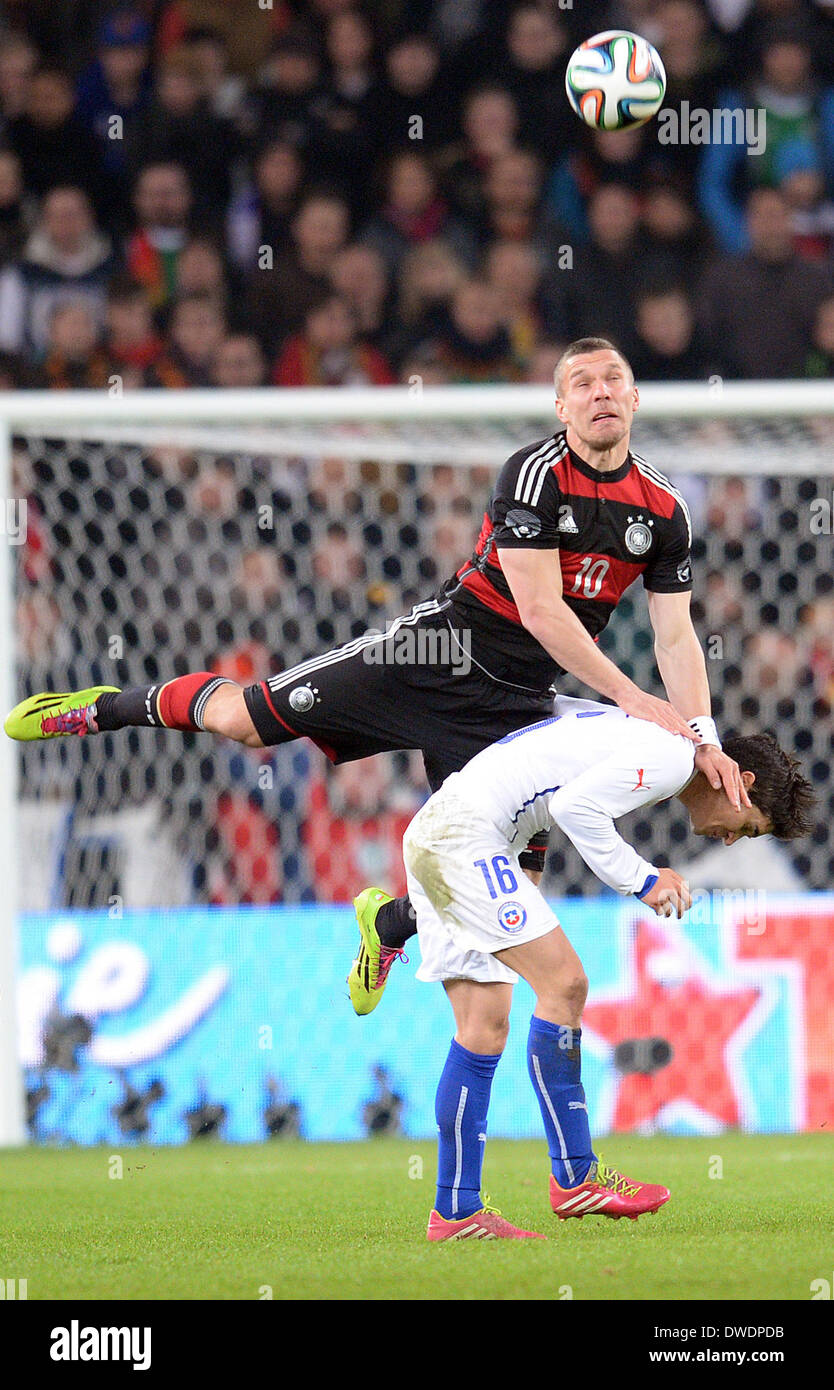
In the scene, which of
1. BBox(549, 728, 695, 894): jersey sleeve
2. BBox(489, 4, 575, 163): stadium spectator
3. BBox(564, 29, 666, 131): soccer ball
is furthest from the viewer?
BBox(489, 4, 575, 163): stadium spectator

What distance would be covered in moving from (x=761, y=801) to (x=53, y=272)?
7.18 m

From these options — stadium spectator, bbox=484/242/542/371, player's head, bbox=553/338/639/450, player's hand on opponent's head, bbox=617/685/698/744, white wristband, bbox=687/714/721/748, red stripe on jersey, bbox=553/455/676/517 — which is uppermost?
stadium spectator, bbox=484/242/542/371

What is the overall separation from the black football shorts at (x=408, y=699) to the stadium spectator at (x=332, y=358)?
518 cm

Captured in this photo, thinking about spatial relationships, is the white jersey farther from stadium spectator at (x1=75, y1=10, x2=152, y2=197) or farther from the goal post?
stadium spectator at (x1=75, y1=10, x2=152, y2=197)

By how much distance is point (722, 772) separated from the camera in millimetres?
4613

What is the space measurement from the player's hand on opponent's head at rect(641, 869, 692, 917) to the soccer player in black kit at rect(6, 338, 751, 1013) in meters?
0.40

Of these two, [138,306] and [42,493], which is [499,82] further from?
[42,493]

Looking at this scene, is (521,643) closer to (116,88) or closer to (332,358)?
(332,358)

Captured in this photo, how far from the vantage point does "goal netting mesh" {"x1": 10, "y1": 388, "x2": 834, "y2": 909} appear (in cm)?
805

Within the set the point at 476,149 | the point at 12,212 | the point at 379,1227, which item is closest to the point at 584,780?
the point at 379,1227

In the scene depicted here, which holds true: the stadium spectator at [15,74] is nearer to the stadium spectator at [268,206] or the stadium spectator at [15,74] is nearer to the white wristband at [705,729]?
the stadium spectator at [268,206]

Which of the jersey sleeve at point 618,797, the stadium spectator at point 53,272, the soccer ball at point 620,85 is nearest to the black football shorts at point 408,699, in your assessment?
the jersey sleeve at point 618,797

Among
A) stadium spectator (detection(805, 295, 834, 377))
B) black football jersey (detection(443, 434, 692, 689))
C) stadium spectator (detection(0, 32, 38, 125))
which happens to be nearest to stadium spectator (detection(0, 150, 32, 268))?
stadium spectator (detection(0, 32, 38, 125))

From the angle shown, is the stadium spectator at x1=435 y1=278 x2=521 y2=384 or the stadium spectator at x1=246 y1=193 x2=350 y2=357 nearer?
the stadium spectator at x1=435 y1=278 x2=521 y2=384
